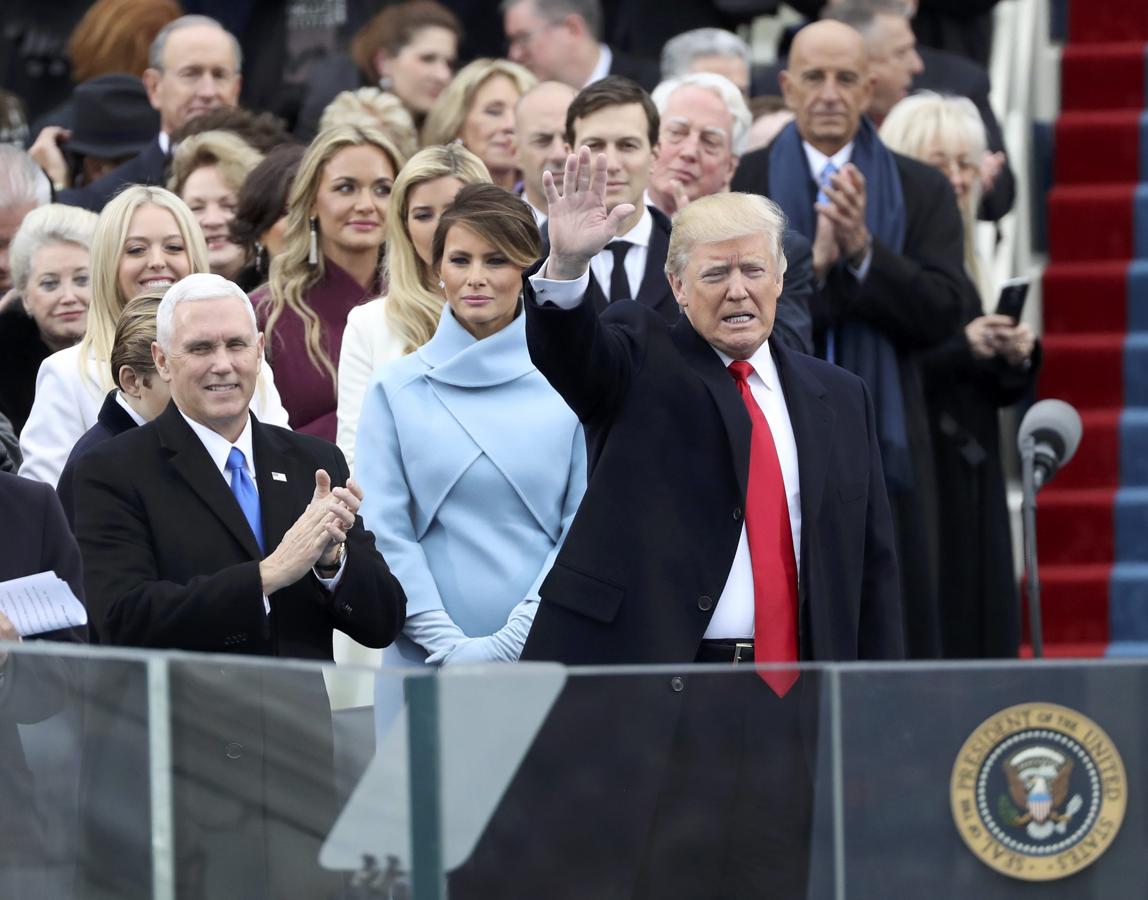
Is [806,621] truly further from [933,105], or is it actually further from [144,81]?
[144,81]

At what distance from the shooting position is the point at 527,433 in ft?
19.4

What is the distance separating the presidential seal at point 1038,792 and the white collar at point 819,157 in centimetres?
363

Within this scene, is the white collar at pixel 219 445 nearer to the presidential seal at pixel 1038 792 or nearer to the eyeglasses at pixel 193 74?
the presidential seal at pixel 1038 792

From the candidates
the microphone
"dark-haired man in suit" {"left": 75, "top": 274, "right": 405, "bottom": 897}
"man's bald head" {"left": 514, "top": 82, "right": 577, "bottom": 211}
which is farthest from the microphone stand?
"dark-haired man in suit" {"left": 75, "top": 274, "right": 405, "bottom": 897}

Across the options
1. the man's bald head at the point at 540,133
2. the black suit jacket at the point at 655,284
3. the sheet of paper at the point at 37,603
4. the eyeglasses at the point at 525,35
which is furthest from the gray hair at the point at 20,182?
the sheet of paper at the point at 37,603

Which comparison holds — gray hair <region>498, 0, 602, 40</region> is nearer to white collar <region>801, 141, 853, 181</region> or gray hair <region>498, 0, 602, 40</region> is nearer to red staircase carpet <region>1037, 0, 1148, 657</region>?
red staircase carpet <region>1037, 0, 1148, 657</region>

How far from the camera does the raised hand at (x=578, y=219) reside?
4941 millimetres

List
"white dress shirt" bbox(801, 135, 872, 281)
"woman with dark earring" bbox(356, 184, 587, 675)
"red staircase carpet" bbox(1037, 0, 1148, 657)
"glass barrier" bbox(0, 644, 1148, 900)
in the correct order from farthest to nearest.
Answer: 1. "red staircase carpet" bbox(1037, 0, 1148, 657)
2. "white dress shirt" bbox(801, 135, 872, 281)
3. "woman with dark earring" bbox(356, 184, 587, 675)
4. "glass barrier" bbox(0, 644, 1148, 900)

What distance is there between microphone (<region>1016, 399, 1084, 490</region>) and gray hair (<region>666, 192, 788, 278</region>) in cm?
186

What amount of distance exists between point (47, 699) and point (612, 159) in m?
2.85

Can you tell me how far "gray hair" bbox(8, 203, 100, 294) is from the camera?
23.2 ft

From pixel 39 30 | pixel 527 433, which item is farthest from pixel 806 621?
pixel 39 30

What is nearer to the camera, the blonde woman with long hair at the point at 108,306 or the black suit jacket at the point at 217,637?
the black suit jacket at the point at 217,637

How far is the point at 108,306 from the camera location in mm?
6594
